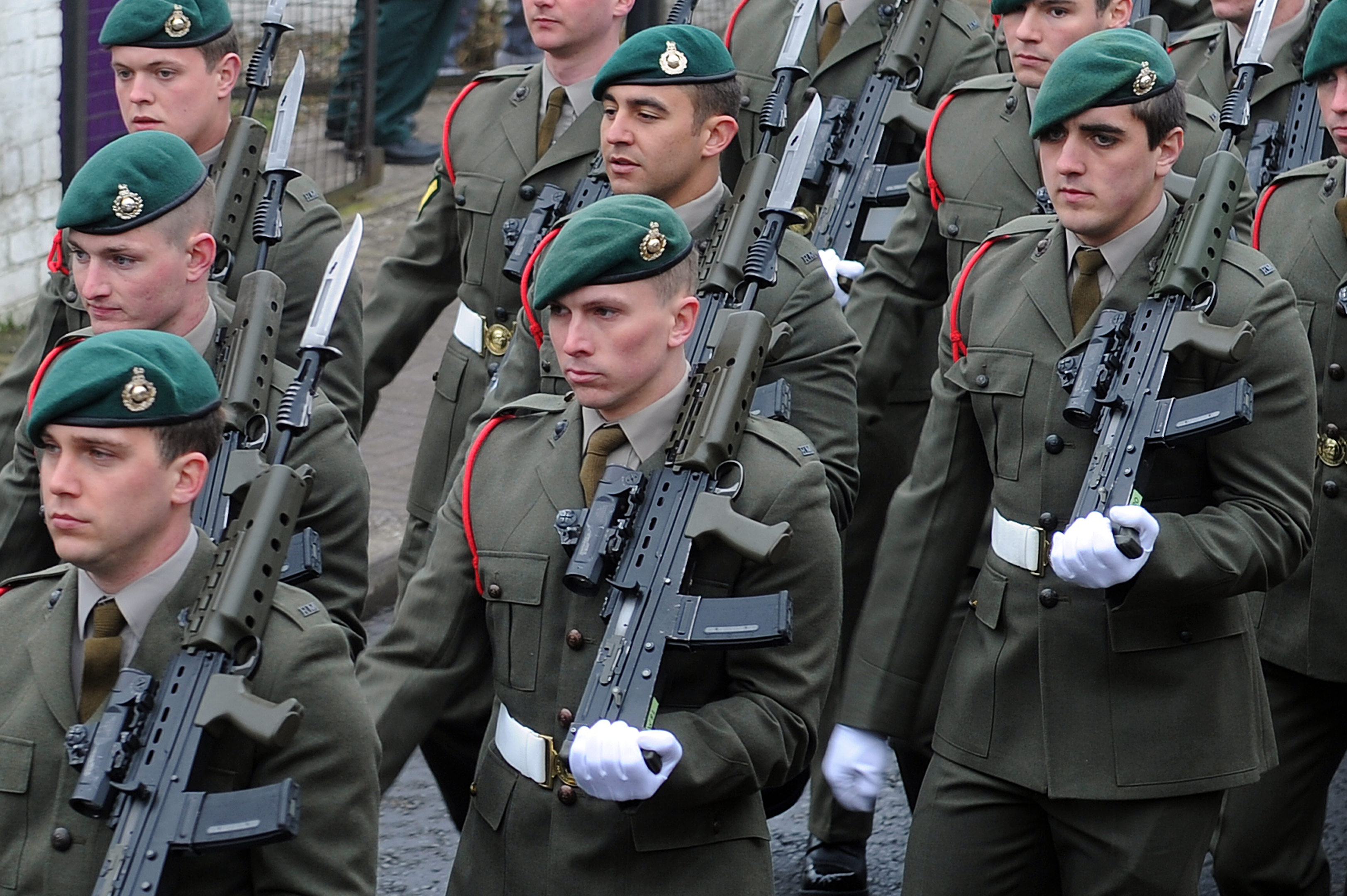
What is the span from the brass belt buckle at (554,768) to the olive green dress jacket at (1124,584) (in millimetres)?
953

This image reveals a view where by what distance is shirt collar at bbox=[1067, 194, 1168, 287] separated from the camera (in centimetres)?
443

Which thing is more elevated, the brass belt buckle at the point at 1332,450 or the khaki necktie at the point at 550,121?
the khaki necktie at the point at 550,121

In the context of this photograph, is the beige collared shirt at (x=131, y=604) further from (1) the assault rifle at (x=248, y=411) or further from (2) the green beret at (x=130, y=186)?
(2) the green beret at (x=130, y=186)

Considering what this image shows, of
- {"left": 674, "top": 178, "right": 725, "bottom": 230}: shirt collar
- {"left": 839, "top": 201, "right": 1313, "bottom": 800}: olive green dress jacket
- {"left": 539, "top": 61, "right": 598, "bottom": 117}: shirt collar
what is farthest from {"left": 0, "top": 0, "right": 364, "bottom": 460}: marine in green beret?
{"left": 839, "top": 201, "right": 1313, "bottom": 800}: olive green dress jacket

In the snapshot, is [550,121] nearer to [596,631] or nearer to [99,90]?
[596,631]

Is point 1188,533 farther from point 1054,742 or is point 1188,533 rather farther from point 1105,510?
point 1054,742

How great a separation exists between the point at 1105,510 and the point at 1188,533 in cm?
16

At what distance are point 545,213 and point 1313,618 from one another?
2.09m

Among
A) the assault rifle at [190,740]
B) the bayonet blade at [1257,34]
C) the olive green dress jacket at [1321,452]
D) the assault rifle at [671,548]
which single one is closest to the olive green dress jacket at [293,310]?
the assault rifle at [671,548]

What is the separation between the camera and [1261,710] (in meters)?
4.46

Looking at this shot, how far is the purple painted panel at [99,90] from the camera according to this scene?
998 cm

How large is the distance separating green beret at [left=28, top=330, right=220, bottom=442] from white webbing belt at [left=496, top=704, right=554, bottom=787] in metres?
0.77

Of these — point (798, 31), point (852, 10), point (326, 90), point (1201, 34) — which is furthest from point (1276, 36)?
point (326, 90)

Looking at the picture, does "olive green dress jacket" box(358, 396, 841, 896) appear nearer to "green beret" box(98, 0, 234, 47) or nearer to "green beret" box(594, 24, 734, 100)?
"green beret" box(594, 24, 734, 100)
